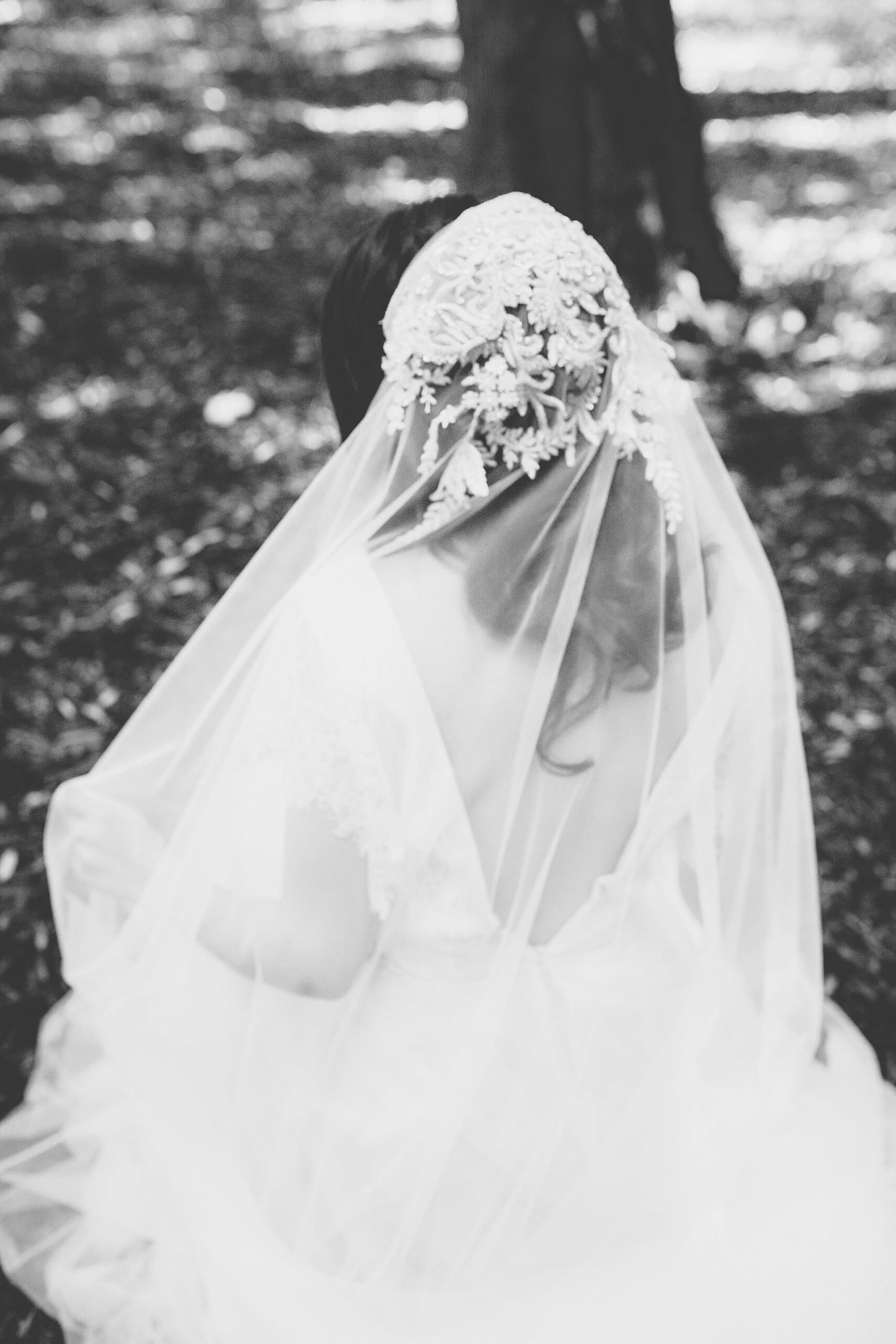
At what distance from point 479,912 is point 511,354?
0.88 m

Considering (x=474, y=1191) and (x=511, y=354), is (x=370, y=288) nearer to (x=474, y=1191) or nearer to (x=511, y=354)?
(x=511, y=354)

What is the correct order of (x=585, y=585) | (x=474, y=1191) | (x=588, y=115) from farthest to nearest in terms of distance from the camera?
1. (x=588, y=115)
2. (x=474, y=1191)
3. (x=585, y=585)

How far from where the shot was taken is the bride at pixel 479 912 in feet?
6.01

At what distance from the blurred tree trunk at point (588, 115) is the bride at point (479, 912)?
10.2 ft

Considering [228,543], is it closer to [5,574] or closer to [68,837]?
[5,574]

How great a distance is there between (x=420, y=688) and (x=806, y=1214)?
3.86 feet

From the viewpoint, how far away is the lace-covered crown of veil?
5.80ft

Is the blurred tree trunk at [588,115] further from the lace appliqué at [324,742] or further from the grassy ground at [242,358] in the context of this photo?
the lace appliqué at [324,742]

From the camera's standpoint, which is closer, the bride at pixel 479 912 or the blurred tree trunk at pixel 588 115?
the bride at pixel 479 912

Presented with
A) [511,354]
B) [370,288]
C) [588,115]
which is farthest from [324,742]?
[588,115]

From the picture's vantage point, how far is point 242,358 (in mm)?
5520

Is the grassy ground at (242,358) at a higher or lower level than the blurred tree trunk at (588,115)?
lower

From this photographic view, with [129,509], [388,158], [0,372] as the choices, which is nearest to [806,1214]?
[129,509]

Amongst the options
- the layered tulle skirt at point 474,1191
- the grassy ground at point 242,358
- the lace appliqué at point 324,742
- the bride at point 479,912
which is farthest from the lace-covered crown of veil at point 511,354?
the grassy ground at point 242,358
